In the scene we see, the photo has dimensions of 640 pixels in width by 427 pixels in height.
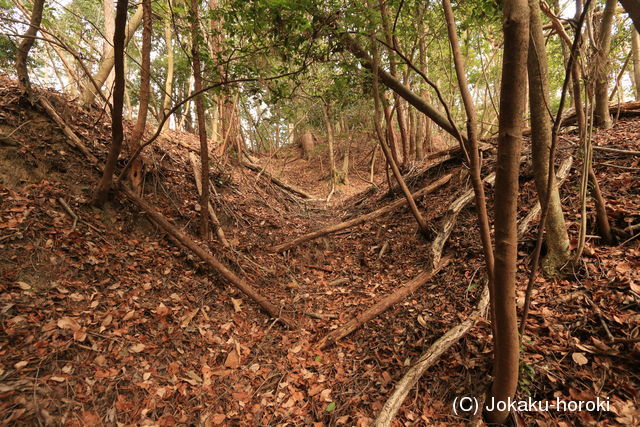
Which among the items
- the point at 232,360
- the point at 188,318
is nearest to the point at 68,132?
the point at 188,318

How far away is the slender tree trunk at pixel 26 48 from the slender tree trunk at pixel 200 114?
202cm

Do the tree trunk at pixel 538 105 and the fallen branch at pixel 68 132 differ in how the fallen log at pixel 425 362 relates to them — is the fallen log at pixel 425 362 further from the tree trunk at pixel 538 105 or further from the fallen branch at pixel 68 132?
the fallen branch at pixel 68 132

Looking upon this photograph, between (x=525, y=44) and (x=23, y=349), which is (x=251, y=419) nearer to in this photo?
(x=23, y=349)

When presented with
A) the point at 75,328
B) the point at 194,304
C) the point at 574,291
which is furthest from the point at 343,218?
the point at 75,328

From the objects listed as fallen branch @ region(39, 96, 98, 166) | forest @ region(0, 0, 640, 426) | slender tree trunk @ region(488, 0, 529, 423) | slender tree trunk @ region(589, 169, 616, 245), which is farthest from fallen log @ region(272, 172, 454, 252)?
slender tree trunk @ region(488, 0, 529, 423)

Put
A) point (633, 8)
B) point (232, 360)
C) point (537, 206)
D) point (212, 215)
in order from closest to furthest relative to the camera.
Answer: point (633, 8) < point (232, 360) < point (537, 206) < point (212, 215)

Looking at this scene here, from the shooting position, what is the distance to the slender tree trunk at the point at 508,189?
1590 mm

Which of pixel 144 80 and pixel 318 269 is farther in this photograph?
pixel 318 269

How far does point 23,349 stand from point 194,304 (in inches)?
66.1

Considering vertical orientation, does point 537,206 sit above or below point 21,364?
above

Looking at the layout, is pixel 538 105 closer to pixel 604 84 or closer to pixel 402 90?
pixel 402 90

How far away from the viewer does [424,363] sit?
307 centimetres

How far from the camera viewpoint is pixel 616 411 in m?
2.19

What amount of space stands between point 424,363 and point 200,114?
457cm
